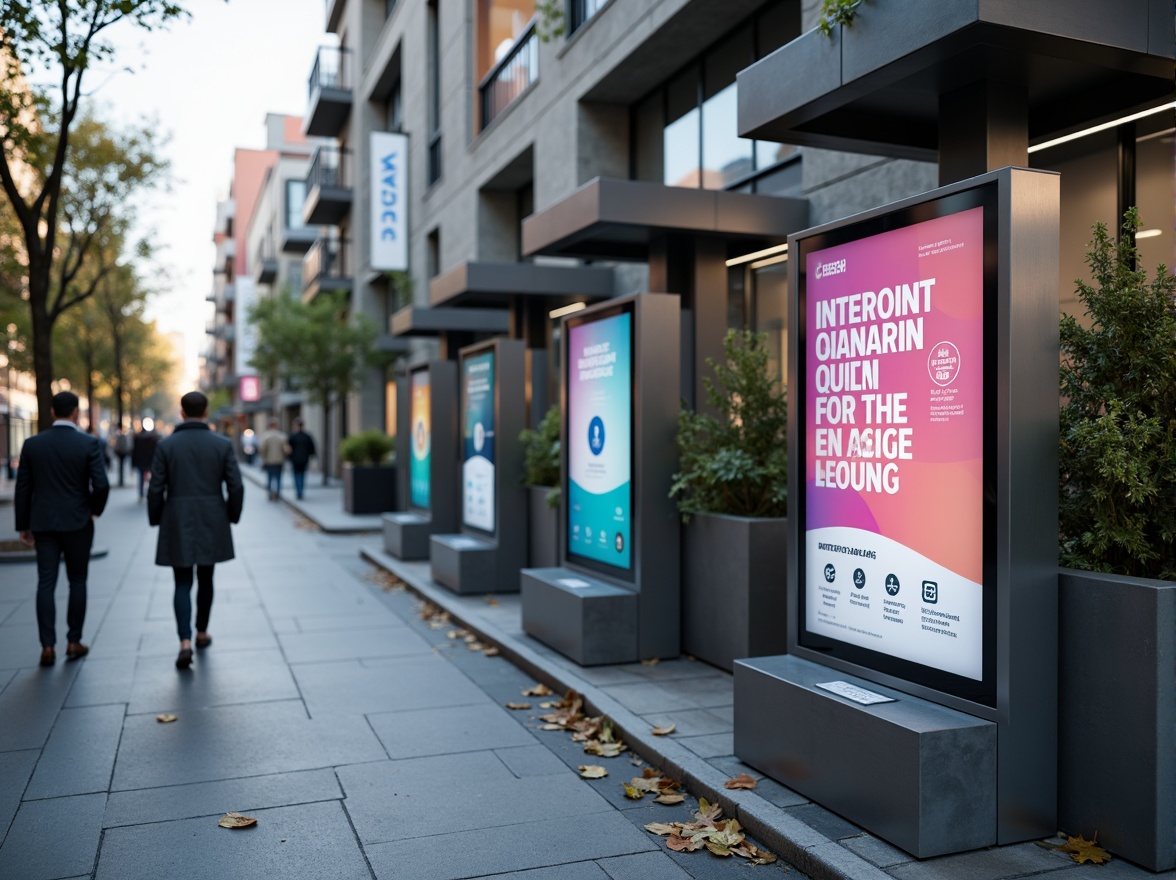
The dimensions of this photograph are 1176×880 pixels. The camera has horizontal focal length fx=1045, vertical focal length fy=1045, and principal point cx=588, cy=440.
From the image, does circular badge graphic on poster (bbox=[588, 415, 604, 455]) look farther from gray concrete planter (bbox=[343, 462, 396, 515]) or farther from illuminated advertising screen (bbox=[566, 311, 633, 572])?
gray concrete planter (bbox=[343, 462, 396, 515])

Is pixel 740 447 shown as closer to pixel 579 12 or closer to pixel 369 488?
pixel 579 12

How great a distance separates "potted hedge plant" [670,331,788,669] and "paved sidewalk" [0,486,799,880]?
55.1 inches

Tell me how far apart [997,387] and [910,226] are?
2.84 feet

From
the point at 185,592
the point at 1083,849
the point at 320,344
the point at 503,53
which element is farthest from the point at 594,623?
the point at 320,344

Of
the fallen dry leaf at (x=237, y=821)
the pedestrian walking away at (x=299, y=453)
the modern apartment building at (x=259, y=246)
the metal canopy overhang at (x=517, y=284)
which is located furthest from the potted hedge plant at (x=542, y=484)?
the modern apartment building at (x=259, y=246)

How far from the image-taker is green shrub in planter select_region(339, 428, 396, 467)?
845 inches

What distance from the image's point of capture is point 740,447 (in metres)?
7.30

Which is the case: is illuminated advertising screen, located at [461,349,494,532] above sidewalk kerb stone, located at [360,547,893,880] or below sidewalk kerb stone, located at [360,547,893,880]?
above

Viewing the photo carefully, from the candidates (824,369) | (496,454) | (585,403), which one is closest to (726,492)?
(585,403)

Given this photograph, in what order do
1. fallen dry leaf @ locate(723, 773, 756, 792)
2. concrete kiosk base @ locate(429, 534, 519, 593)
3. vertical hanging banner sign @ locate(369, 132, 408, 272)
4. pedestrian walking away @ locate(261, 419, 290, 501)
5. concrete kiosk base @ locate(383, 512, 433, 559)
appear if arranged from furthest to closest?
1. vertical hanging banner sign @ locate(369, 132, 408, 272)
2. pedestrian walking away @ locate(261, 419, 290, 501)
3. concrete kiosk base @ locate(383, 512, 433, 559)
4. concrete kiosk base @ locate(429, 534, 519, 593)
5. fallen dry leaf @ locate(723, 773, 756, 792)

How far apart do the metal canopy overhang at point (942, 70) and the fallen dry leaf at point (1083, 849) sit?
10.6 feet

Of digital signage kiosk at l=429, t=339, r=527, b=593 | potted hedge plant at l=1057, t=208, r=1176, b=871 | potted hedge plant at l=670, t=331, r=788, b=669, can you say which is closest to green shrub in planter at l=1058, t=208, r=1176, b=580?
potted hedge plant at l=1057, t=208, r=1176, b=871

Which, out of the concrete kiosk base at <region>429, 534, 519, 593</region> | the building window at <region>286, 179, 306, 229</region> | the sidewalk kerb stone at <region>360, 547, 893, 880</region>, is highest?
the building window at <region>286, 179, 306, 229</region>

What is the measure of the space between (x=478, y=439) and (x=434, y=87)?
14.5 m
